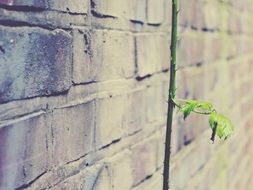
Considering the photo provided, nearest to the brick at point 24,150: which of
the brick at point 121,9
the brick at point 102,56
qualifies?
the brick at point 102,56

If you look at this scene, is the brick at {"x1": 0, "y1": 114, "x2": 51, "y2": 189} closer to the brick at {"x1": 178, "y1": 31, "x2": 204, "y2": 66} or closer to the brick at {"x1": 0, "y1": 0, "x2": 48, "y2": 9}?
the brick at {"x1": 0, "y1": 0, "x2": 48, "y2": 9}

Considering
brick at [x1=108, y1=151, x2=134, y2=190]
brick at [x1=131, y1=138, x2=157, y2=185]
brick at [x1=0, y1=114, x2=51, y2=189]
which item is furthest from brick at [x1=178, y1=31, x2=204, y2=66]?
brick at [x1=0, y1=114, x2=51, y2=189]

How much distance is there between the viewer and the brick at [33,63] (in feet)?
2.09

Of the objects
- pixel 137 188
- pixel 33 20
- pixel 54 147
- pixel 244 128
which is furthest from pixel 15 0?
pixel 244 128

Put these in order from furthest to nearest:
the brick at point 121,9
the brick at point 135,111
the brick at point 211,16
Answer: the brick at point 211,16 → the brick at point 135,111 → the brick at point 121,9

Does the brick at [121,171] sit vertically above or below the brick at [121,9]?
below

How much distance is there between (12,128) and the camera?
0.66 meters

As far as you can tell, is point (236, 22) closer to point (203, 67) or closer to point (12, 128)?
point (203, 67)

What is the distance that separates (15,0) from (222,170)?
1.50 meters

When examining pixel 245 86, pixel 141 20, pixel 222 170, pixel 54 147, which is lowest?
pixel 222 170

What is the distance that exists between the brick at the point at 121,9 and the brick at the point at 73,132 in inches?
5.7

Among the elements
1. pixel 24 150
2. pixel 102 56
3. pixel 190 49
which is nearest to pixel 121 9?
pixel 102 56

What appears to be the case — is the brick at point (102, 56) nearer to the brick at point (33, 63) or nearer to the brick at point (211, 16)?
the brick at point (33, 63)

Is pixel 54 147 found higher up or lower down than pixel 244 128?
higher up
